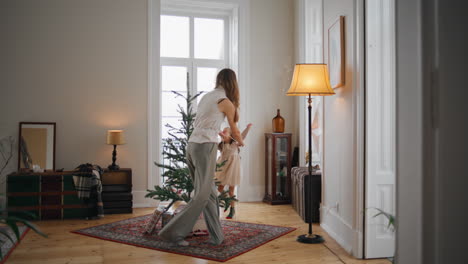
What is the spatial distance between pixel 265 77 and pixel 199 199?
10.0 feet

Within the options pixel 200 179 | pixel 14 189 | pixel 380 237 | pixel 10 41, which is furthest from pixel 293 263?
pixel 10 41

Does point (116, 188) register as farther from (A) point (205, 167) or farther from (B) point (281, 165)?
(B) point (281, 165)

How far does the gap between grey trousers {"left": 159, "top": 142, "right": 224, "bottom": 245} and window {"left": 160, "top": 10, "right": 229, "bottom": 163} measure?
258cm

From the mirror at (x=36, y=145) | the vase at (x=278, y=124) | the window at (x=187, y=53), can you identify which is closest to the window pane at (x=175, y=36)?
the window at (x=187, y=53)

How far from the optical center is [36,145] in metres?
5.04

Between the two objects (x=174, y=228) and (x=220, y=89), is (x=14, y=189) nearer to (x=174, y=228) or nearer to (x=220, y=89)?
(x=174, y=228)

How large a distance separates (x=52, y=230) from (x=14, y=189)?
90 centimetres

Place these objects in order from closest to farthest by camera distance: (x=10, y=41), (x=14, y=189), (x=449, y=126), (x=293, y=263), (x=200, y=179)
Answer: (x=449, y=126) < (x=293, y=263) < (x=200, y=179) < (x=14, y=189) < (x=10, y=41)

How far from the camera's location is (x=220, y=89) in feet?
11.4

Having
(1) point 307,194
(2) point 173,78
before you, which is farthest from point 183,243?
(2) point 173,78

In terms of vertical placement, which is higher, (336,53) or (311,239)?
(336,53)

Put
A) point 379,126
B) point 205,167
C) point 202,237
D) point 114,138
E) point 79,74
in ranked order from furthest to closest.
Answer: point 79,74
point 114,138
point 202,237
point 205,167
point 379,126

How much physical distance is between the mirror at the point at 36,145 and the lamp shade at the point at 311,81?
139 inches

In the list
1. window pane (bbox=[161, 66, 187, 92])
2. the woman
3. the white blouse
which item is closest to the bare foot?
the woman
